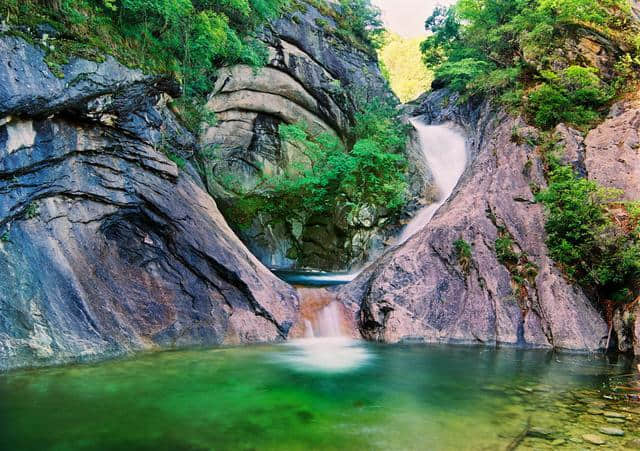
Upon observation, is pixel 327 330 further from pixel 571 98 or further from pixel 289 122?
pixel 289 122

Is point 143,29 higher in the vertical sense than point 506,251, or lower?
higher

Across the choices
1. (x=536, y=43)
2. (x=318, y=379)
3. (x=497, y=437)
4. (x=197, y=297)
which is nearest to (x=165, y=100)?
(x=197, y=297)

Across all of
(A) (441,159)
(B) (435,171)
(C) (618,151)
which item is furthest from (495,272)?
(A) (441,159)

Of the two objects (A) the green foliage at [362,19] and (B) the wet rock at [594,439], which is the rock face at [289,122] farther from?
(B) the wet rock at [594,439]

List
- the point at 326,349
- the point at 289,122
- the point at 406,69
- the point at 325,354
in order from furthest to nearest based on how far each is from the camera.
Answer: the point at 406,69 → the point at 289,122 → the point at 326,349 → the point at 325,354

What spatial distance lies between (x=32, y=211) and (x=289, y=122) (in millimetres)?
14381

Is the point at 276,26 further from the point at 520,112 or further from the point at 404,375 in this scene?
the point at 404,375

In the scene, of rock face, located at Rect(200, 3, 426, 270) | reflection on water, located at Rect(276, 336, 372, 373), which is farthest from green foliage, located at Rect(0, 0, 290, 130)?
reflection on water, located at Rect(276, 336, 372, 373)

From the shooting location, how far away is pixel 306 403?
6.45 meters

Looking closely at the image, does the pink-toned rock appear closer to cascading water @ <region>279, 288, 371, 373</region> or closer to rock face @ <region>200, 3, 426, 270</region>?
rock face @ <region>200, 3, 426, 270</region>

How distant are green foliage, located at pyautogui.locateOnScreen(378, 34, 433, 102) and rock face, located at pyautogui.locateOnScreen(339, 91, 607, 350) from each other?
3568cm

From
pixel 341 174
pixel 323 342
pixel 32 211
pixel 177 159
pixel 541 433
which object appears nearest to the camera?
pixel 541 433

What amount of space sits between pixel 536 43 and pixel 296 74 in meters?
10.2

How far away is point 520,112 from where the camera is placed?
15117 mm
